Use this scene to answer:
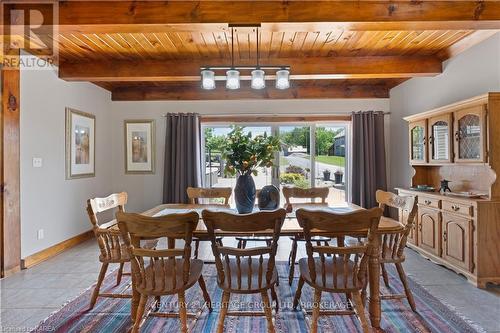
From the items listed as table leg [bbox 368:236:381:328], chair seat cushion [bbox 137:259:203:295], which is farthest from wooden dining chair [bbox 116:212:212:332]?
table leg [bbox 368:236:381:328]

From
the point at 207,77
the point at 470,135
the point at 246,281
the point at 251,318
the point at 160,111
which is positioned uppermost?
the point at 160,111

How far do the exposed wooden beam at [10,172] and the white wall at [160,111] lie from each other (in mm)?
1981

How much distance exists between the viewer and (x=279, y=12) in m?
2.48

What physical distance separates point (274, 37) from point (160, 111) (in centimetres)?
276

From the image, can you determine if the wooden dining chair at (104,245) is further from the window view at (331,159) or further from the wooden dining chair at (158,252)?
the window view at (331,159)

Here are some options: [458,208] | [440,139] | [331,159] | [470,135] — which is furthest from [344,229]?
[331,159]

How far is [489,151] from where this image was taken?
278 centimetres

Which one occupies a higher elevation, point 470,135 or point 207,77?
point 207,77

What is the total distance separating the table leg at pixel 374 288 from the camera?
2094 millimetres

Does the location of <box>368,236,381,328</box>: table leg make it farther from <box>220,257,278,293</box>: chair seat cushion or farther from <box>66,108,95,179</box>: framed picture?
<box>66,108,95,179</box>: framed picture

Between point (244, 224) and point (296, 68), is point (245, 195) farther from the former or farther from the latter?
point (296, 68)

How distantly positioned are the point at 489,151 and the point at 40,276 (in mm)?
4735

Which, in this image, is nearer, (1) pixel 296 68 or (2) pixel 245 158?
(2) pixel 245 158

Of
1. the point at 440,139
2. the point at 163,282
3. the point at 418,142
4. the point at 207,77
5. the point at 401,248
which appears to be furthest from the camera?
the point at 418,142
